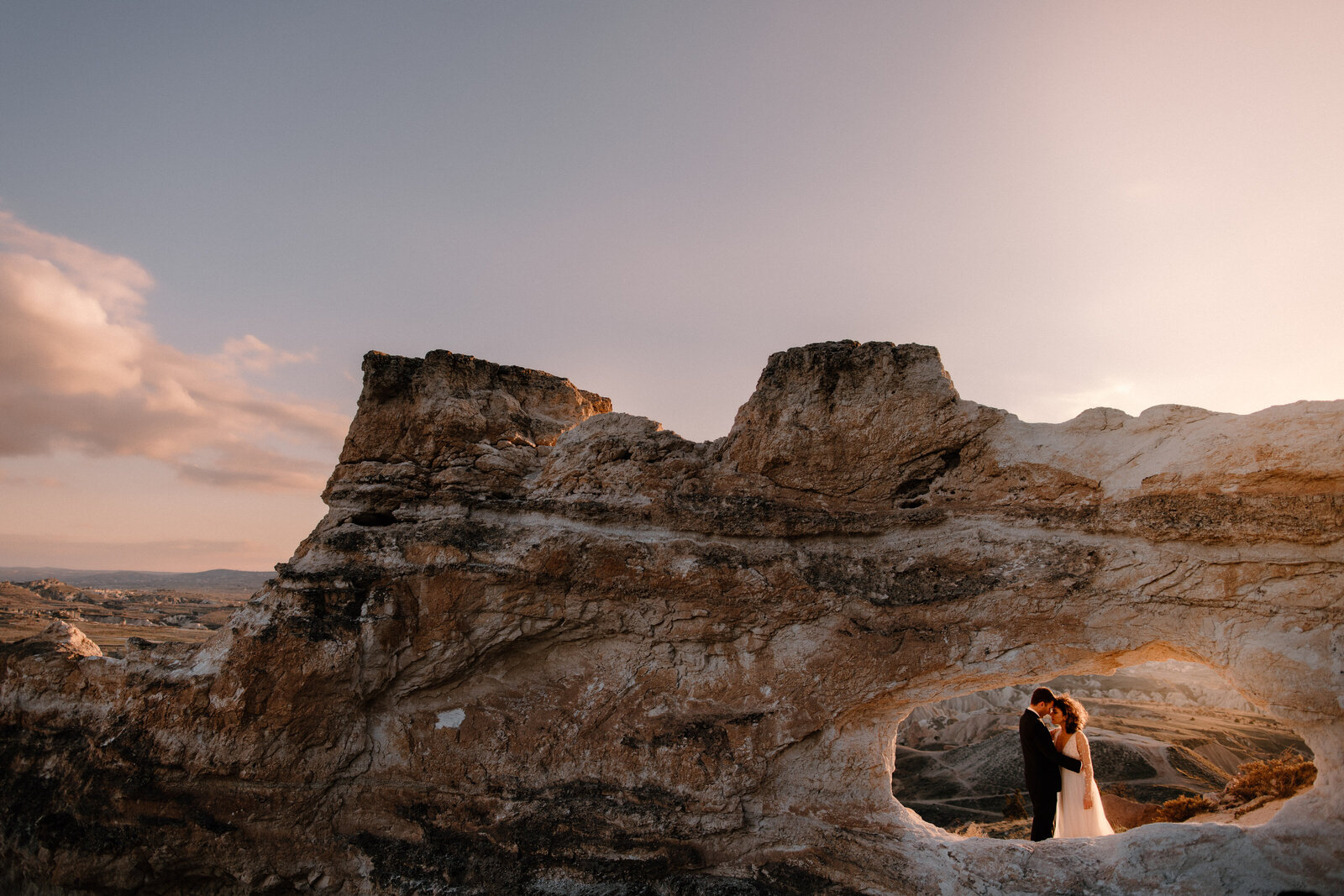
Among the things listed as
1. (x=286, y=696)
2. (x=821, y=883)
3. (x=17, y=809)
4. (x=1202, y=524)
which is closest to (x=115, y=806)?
(x=17, y=809)

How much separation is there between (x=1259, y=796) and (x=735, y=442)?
7.68m

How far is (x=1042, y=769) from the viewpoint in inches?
254

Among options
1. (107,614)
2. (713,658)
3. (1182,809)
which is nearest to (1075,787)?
(1182,809)

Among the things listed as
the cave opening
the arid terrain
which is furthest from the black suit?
the arid terrain

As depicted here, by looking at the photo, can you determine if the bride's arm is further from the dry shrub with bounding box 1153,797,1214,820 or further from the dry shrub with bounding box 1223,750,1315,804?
the dry shrub with bounding box 1223,750,1315,804

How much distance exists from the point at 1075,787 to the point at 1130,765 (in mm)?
7557

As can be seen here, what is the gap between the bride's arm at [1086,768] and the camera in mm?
6246

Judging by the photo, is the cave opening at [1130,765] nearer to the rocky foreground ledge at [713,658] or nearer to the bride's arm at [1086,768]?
the bride's arm at [1086,768]

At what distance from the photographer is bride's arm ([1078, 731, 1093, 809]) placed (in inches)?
246

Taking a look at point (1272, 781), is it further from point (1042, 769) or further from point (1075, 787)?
point (1042, 769)

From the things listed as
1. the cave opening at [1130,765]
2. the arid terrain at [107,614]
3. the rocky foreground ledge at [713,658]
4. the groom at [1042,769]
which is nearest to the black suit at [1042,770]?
the groom at [1042,769]

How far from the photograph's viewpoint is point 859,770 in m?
5.56

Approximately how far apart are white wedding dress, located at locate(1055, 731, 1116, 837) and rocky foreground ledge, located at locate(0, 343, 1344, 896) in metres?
1.27

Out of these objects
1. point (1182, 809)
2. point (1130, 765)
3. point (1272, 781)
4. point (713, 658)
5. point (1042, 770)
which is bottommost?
point (1130, 765)
